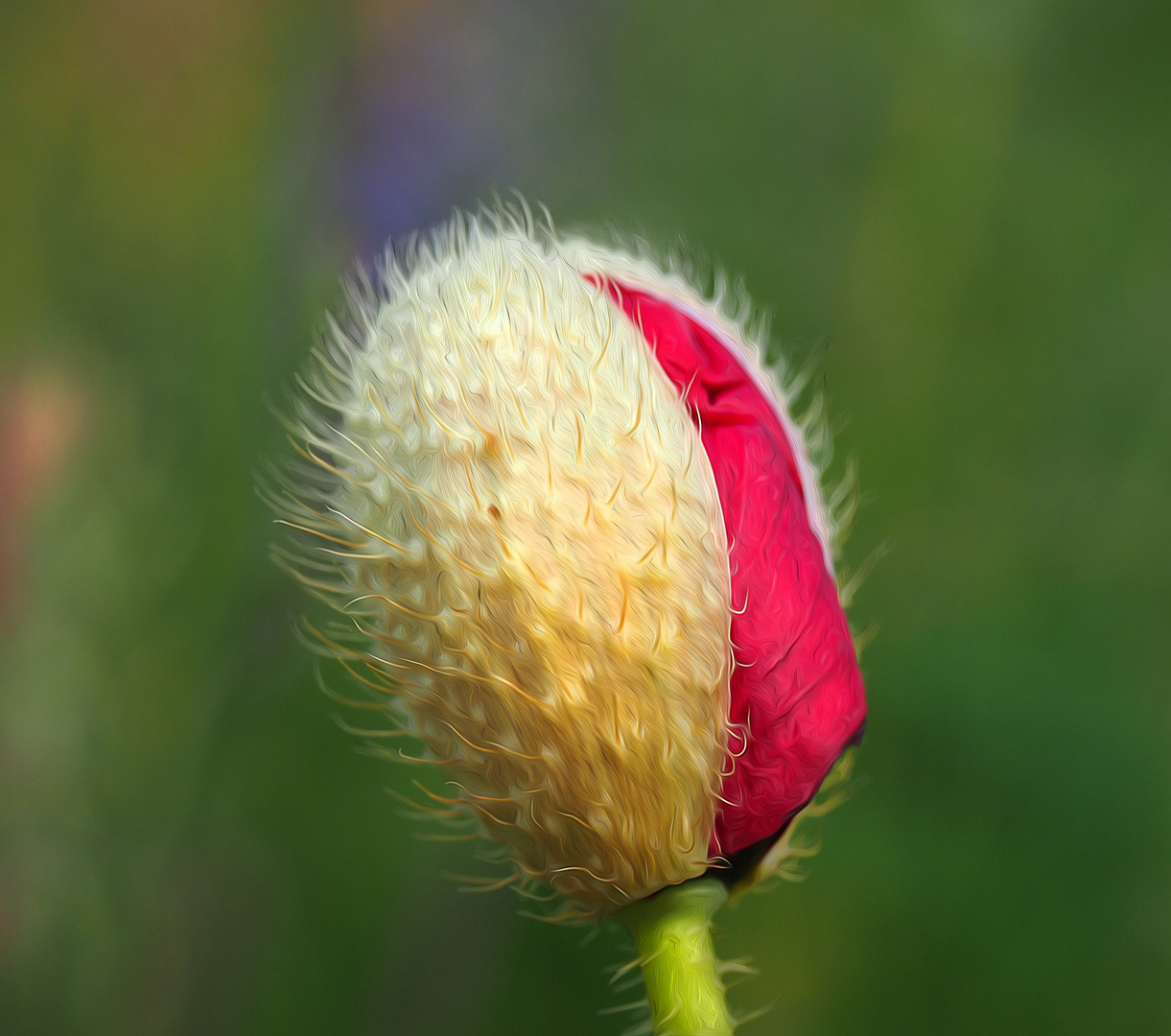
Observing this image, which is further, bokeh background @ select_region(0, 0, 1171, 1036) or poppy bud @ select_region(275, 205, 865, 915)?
bokeh background @ select_region(0, 0, 1171, 1036)

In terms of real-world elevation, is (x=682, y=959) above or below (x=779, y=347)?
below

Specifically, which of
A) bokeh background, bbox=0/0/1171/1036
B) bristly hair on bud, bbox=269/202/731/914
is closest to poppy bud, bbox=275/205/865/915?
bristly hair on bud, bbox=269/202/731/914

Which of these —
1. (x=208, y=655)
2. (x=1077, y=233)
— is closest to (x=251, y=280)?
(x=208, y=655)

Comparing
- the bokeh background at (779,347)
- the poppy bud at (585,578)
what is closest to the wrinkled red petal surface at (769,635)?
the poppy bud at (585,578)

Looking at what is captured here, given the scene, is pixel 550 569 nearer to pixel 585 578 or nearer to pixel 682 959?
pixel 585 578

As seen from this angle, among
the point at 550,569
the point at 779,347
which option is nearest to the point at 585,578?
the point at 550,569

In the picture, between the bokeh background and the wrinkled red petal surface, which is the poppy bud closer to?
the wrinkled red petal surface

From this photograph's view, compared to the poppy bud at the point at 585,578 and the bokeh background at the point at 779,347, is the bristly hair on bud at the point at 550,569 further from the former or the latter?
the bokeh background at the point at 779,347
